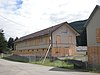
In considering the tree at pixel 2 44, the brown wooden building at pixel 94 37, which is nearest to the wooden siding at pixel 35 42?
the tree at pixel 2 44

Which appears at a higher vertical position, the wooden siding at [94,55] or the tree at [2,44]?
the tree at [2,44]

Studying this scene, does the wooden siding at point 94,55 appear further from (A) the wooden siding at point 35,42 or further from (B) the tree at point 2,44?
(B) the tree at point 2,44

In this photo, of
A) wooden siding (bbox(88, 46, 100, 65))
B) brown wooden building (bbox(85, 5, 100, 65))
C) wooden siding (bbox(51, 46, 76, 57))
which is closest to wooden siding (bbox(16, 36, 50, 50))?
wooden siding (bbox(51, 46, 76, 57))

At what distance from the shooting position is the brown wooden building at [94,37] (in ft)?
95.8

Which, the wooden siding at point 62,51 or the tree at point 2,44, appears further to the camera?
the tree at point 2,44

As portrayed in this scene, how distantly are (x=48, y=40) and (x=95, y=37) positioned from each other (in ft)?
73.2

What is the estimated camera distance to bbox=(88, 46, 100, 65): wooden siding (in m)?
28.8

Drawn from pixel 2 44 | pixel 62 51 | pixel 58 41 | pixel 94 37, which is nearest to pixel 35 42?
pixel 58 41

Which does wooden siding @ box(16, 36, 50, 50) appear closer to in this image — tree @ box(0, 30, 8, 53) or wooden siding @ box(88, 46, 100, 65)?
tree @ box(0, 30, 8, 53)

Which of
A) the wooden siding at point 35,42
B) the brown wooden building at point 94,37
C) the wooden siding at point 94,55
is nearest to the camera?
the wooden siding at point 94,55

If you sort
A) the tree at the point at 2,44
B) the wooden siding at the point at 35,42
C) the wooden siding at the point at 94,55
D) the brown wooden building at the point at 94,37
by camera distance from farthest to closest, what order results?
1. the tree at the point at 2,44
2. the wooden siding at the point at 35,42
3. the brown wooden building at the point at 94,37
4. the wooden siding at the point at 94,55

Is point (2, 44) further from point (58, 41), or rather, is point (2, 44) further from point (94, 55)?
point (94, 55)

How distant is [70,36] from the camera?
53219 mm

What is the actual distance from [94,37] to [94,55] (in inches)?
91.3
